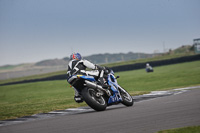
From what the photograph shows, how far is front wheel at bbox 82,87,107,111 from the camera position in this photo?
29.7 ft

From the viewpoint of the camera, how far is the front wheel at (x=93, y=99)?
905 centimetres

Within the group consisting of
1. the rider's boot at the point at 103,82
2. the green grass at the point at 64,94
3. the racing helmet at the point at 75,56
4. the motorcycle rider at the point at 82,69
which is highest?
the racing helmet at the point at 75,56

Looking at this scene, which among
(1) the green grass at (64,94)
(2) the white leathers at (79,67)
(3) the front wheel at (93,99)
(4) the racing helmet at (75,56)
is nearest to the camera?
(3) the front wheel at (93,99)

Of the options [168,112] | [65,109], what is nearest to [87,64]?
[65,109]

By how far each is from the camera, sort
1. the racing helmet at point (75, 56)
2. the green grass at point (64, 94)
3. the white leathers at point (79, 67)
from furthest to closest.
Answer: the green grass at point (64, 94)
the racing helmet at point (75, 56)
the white leathers at point (79, 67)

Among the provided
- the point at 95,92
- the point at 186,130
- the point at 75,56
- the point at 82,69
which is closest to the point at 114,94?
the point at 95,92

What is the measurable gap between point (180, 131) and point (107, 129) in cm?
132

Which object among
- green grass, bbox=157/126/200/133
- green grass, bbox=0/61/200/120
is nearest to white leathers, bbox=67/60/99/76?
green grass, bbox=0/61/200/120

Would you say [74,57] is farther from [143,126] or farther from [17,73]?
[17,73]

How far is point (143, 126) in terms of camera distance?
6.03 m

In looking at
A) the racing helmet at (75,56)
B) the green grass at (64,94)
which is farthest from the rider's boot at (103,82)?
the green grass at (64,94)

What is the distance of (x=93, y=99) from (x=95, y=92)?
29 cm

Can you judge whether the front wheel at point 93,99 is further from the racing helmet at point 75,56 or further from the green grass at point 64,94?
the green grass at point 64,94

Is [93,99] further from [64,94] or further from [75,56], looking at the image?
[64,94]
